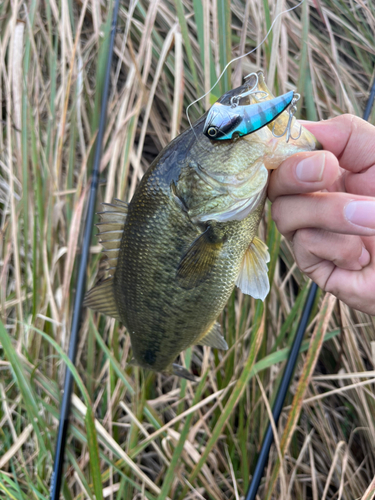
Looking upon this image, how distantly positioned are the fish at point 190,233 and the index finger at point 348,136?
12 cm

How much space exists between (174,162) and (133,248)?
0.69 feet

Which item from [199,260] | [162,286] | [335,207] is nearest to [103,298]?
[162,286]

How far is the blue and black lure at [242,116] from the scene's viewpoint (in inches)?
21.1

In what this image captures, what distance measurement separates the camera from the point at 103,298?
0.94 meters

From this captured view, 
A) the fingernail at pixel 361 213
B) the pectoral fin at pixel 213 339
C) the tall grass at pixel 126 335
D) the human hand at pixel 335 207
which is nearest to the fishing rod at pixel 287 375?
the tall grass at pixel 126 335

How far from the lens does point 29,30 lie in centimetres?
139

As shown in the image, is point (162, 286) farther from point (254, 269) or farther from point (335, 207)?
point (335, 207)

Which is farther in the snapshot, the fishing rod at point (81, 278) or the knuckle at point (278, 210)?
the fishing rod at point (81, 278)

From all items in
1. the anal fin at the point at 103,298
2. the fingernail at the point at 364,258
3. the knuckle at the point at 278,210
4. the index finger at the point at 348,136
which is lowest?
the anal fin at the point at 103,298

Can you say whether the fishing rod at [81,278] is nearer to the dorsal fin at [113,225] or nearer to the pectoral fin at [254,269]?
the dorsal fin at [113,225]

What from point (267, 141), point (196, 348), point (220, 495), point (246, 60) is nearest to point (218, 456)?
point (220, 495)

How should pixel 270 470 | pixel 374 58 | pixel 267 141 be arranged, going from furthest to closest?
pixel 374 58 < pixel 270 470 < pixel 267 141

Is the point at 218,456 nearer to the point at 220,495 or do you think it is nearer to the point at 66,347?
the point at 220,495

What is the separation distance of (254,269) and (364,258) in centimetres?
32
